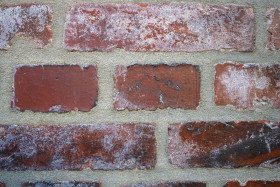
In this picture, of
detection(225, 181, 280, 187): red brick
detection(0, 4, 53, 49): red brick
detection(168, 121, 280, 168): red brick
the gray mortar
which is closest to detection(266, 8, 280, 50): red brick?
the gray mortar

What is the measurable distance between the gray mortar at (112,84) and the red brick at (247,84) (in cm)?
1

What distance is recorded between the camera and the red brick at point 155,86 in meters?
0.42

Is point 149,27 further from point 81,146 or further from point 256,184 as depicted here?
point 256,184

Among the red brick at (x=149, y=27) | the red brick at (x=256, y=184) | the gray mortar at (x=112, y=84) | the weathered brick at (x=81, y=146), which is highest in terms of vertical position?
the red brick at (x=149, y=27)

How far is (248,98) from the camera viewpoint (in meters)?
0.43

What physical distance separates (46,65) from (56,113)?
0.09m

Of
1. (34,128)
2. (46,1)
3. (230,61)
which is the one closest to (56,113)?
(34,128)

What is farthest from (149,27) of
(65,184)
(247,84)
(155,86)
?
(65,184)

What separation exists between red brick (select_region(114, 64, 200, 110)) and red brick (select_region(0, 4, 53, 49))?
156 mm

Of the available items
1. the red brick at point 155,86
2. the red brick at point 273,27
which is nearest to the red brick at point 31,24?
the red brick at point 155,86

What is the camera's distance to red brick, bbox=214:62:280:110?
42 cm

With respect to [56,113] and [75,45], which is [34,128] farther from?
[75,45]

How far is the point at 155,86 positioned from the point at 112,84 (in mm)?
81

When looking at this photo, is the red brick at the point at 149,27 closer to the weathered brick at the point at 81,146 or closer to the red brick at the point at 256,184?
the weathered brick at the point at 81,146
